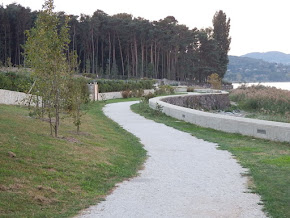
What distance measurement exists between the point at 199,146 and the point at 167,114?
9.72 m

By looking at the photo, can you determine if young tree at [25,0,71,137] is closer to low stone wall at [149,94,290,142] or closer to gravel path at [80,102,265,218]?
gravel path at [80,102,265,218]

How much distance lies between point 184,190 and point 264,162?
3106mm

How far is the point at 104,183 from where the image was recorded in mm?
7289

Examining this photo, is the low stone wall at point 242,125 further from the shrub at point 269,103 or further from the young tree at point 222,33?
the young tree at point 222,33

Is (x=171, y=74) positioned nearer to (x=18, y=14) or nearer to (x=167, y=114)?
(x=18, y=14)

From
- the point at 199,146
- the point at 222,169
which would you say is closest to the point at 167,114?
the point at 199,146

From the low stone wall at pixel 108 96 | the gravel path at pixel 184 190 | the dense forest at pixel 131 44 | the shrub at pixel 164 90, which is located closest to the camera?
the gravel path at pixel 184 190

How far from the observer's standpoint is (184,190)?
6.85 m

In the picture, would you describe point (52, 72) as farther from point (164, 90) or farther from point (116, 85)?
point (164, 90)

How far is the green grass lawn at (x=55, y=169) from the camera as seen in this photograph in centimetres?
575

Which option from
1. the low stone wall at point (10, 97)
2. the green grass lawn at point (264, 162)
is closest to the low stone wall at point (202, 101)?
the low stone wall at point (10, 97)

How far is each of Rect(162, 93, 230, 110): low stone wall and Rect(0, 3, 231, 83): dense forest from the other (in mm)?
33380

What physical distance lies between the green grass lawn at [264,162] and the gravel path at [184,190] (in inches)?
8.6

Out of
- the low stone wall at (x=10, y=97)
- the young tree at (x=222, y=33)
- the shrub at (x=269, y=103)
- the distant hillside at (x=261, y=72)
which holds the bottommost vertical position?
the shrub at (x=269, y=103)
